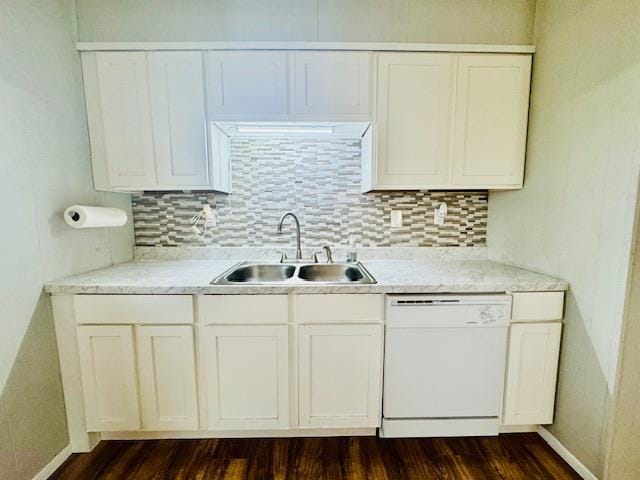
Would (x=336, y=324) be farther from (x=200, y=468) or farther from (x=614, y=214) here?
(x=614, y=214)

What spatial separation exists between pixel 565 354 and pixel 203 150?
7.61ft

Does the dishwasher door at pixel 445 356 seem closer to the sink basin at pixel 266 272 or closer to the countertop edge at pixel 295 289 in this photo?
the countertop edge at pixel 295 289

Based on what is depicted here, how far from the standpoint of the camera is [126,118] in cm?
168

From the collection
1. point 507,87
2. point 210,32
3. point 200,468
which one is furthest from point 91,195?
point 507,87

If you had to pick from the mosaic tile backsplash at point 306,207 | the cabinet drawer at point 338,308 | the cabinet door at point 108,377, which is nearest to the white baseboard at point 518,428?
the cabinet drawer at point 338,308

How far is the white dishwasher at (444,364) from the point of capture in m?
1.48

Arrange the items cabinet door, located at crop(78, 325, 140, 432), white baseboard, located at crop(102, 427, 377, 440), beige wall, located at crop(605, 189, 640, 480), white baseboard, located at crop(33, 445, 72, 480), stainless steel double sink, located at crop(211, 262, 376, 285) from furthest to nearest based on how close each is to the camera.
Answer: stainless steel double sink, located at crop(211, 262, 376, 285) → white baseboard, located at crop(102, 427, 377, 440) → cabinet door, located at crop(78, 325, 140, 432) → white baseboard, located at crop(33, 445, 72, 480) → beige wall, located at crop(605, 189, 640, 480)

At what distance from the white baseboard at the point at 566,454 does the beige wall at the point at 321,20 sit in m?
2.29

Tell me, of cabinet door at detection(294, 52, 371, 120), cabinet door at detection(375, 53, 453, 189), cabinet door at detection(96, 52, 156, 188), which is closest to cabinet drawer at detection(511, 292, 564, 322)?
cabinet door at detection(375, 53, 453, 189)

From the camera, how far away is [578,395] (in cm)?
142

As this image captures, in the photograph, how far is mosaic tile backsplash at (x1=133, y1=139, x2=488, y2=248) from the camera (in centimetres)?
203

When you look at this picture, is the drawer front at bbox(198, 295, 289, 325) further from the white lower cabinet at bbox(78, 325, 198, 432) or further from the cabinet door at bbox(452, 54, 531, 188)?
the cabinet door at bbox(452, 54, 531, 188)

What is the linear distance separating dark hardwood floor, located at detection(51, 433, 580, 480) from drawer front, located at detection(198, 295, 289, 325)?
714mm

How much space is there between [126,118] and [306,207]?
48.1 inches
